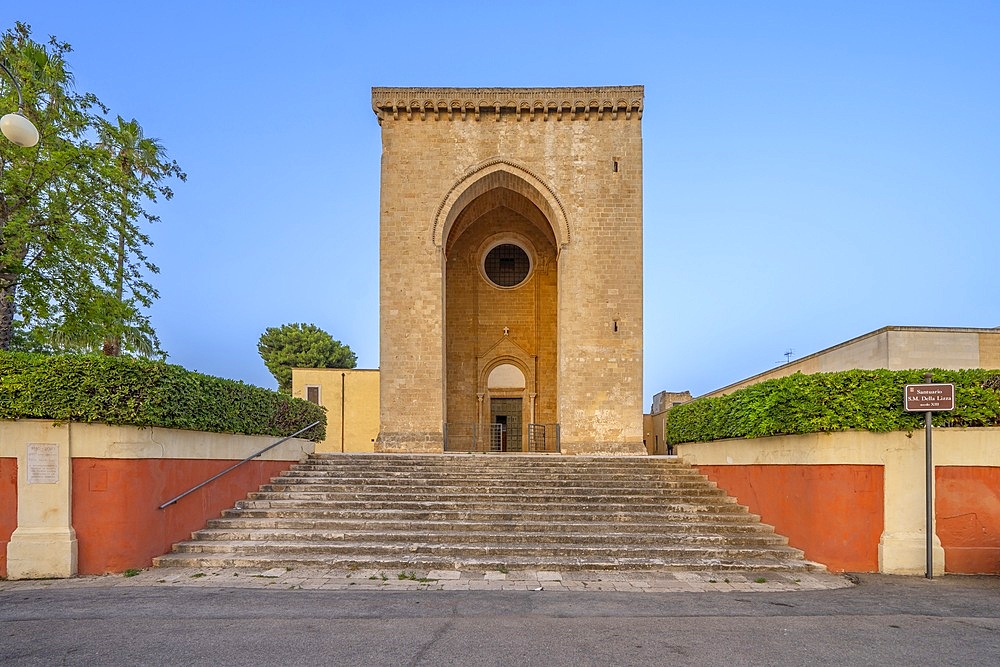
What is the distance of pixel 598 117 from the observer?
17.7 m

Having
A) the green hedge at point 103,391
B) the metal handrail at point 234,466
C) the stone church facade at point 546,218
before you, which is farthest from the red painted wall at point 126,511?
the stone church facade at point 546,218

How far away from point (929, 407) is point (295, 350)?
4231 centimetres

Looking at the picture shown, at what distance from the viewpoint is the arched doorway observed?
20.7 meters

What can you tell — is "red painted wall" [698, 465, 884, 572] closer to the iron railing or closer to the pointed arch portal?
the iron railing

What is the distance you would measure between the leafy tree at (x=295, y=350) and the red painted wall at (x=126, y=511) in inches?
1432

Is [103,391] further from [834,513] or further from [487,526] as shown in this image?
[834,513]

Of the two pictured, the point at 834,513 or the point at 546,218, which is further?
the point at 546,218

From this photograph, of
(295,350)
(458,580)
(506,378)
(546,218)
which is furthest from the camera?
(295,350)

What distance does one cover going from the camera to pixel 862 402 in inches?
305

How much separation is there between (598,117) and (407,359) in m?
8.77

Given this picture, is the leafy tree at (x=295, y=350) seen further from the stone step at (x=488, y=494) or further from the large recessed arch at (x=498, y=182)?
the stone step at (x=488, y=494)

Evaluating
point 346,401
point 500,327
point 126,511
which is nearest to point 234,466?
point 126,511

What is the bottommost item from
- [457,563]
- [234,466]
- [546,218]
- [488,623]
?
[457,563]

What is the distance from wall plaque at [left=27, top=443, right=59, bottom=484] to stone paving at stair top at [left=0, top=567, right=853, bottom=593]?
111cm
